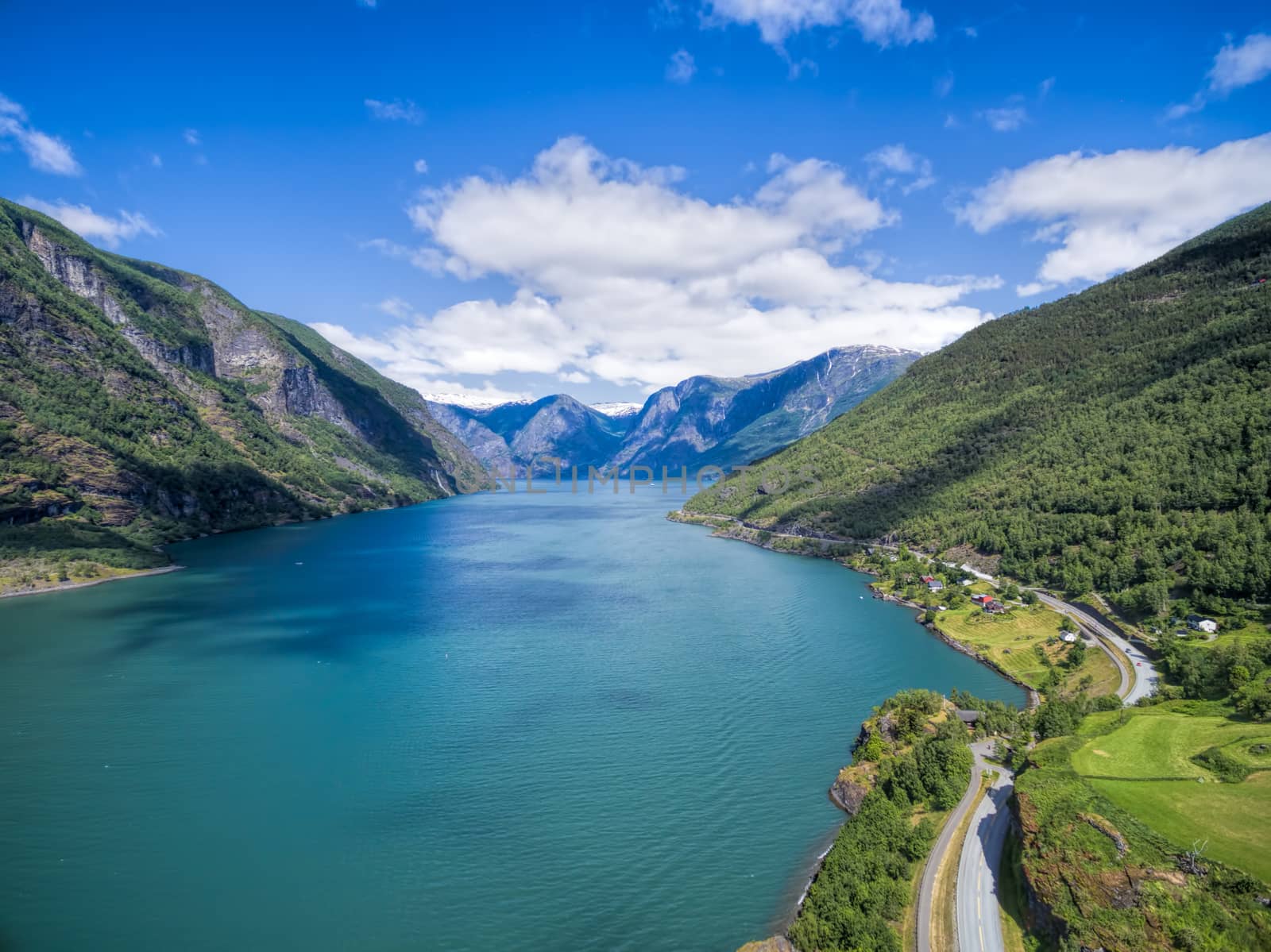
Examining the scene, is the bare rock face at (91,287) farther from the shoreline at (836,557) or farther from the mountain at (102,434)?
the shoreline at (836,557)

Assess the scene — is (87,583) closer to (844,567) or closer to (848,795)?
(848,795)

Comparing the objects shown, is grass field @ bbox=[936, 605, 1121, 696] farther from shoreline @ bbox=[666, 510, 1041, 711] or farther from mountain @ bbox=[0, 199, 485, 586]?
mountain @ bbox=[0, 199, 485, 586]

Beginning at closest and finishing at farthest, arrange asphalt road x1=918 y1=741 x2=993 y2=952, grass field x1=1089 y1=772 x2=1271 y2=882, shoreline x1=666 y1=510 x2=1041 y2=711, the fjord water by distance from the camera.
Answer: grass field x1=1089 y1=772 x2=1271 y2=882
asphalt road x1=918 y1=741 x2=993 y2=952
the fjord water
shoreline x1=666 y1=510 x2=1041 y2=711

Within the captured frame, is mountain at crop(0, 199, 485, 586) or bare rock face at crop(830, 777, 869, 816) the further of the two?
mountain at crop(0, 199, 485, 586)

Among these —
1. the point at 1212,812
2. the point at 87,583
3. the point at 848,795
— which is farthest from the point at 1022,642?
the point at 87,583

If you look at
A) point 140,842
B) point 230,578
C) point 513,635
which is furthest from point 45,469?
point 140,842

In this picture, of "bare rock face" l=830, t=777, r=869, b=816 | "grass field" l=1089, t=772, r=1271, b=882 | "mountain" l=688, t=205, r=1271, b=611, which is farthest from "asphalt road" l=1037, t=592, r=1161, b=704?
"bare rock face" l=830, t=777, r=869, b=816

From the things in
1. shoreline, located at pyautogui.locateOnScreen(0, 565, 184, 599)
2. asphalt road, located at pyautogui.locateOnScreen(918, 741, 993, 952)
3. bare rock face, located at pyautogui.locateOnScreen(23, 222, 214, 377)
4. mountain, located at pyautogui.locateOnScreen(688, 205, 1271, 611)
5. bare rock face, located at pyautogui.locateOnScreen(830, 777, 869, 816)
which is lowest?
bare rock face, located at pyautogui.locateOnScreen(830, 777, 869, 816)
